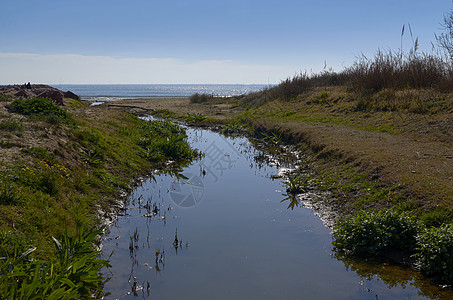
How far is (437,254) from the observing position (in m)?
5.41

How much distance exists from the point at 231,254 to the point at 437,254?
10.7 feet

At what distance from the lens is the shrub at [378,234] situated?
244 inches

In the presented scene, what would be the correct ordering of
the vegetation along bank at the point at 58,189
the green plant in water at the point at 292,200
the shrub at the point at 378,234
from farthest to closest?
the green plant in water at the point at 292,200 < the shrub at the point at 378,234 < the vegetation along bank at the point at 58,189

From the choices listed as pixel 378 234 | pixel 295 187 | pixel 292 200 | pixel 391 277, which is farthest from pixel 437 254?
pixel 295 187

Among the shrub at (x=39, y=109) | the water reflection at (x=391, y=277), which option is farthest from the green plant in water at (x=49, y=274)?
the shrub at (x=39, y=109)

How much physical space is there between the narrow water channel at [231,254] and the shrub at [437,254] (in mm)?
254

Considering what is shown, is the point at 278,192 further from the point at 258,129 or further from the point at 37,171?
the point at 258,129

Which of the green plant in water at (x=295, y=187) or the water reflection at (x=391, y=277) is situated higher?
the green plant in water at (x=295, y=187)

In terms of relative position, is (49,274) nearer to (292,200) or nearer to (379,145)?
(292,200)

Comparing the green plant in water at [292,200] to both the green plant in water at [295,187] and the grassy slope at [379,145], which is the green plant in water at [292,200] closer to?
the green plant in water at [295,187]

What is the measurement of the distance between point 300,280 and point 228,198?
4456mm

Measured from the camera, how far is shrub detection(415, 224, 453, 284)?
207 inches

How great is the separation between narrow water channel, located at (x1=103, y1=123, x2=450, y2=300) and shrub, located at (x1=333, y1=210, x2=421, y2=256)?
1.07 feet

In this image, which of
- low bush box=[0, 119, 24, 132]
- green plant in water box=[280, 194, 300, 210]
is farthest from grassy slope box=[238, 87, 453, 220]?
low bush box=[0, 119, 24, 132]
